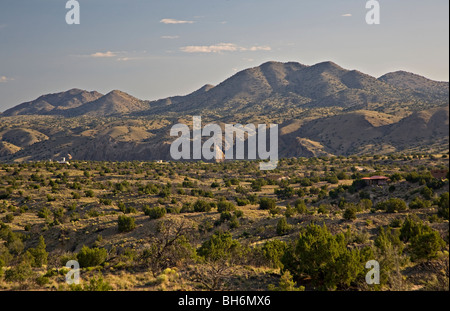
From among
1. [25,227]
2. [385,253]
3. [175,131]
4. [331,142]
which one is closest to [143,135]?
[175,131]

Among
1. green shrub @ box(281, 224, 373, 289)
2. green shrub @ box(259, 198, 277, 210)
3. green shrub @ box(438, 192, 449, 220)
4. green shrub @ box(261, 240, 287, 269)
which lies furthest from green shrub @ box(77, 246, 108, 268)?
green shrub @ box(259, 198, 277, 210)

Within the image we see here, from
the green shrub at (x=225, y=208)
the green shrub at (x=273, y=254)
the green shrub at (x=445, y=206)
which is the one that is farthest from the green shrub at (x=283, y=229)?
the green shrub at (x=445, y=206)

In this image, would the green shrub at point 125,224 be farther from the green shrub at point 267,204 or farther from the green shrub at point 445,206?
the green shrub at point 445,206

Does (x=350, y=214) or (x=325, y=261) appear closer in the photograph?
(x=325, y=261)

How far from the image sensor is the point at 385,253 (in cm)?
1747

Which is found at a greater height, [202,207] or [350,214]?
[350,214]

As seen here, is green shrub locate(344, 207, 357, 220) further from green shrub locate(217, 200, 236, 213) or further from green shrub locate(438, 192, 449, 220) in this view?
green shrub locate(438, 192, 449, 220)

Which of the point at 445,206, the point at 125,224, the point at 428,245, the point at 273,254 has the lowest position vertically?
the point at 125,224

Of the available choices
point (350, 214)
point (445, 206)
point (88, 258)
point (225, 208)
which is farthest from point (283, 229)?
point (445, 206)

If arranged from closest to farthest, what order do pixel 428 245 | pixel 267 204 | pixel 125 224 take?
1. pixel 428 245
2. pixel 125 224
3. pixel 267 204

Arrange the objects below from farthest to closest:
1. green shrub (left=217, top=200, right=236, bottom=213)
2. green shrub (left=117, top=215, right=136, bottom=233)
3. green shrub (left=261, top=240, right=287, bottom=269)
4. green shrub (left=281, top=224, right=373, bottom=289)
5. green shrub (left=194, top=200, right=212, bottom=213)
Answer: green shrub (left=194, top=200, right=212, bottom=213), green shrub (left=217, top=200, right=236, bottom=213), green shrub (left=117, top=215, right=136, bottom=233), green shrub (left=261, top=240, right=287, bottom=269), green shrub (left=281, top=224, right=373, bottom=289)

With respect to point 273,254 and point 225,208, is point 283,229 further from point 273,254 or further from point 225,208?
point 225,208

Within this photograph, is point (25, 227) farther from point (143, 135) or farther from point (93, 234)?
point (143, 135)

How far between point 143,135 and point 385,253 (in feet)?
554
